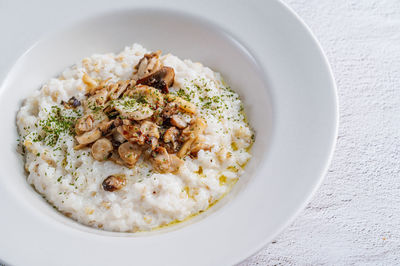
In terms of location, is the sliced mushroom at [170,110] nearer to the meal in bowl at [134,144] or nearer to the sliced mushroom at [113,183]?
the meal in bowl at [134,144]

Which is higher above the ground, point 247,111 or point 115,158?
point 247,111

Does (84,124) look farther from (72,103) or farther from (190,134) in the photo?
(190,134)

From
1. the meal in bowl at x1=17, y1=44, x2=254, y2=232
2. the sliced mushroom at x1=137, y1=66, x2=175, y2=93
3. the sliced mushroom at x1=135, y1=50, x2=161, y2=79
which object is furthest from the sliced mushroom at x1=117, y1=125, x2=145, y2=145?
the sliced mushroom at x1=135, y1=50, x2=161, y2=79

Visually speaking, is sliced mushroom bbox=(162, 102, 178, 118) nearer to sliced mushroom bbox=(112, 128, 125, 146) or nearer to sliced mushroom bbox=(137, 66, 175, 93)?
sliced mushroom bbox=(137, 66, 175, 93)

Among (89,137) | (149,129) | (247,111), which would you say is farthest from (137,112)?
(247,111)

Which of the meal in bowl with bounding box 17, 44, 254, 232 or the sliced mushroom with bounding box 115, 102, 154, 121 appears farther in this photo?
the sliced mushroom with bounding box 115, 102, 154, 121

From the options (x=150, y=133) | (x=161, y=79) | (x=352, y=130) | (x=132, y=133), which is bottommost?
(x=132, y=133)

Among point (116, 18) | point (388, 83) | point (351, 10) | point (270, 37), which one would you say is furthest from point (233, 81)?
point (351, 10)
